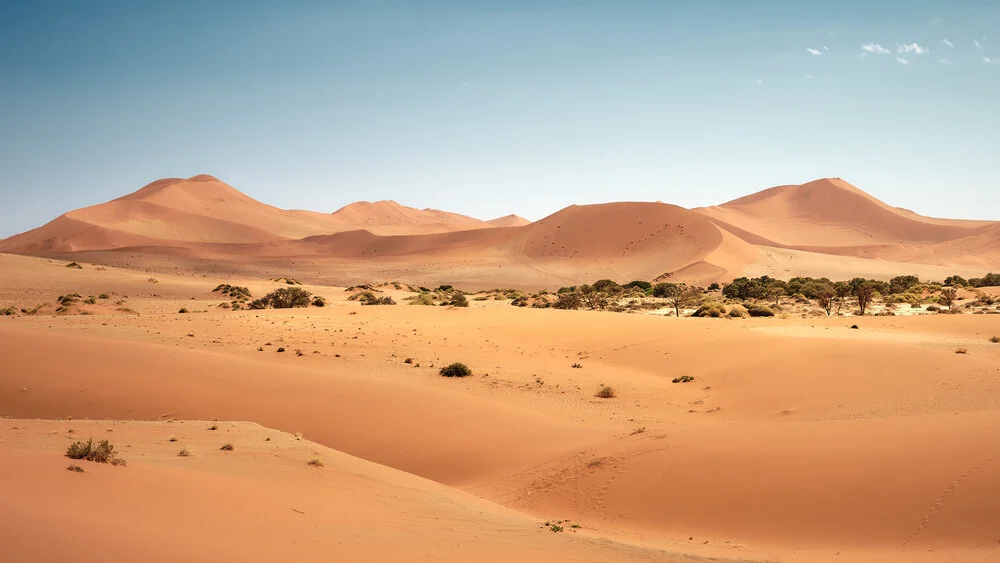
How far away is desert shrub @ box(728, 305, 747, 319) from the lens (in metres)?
32.0

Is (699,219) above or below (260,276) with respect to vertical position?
above

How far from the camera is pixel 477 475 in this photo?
37.7ft

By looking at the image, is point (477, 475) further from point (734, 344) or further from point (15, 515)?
point (734, 344)

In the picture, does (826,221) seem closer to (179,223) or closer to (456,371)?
(179,223)

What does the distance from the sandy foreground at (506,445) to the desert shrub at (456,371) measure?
0.39m

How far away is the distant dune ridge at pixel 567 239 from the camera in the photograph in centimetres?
7725

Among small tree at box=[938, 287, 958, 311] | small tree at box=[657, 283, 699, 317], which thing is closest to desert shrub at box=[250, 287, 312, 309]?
small tree at box=[657, 283, 699, 317]

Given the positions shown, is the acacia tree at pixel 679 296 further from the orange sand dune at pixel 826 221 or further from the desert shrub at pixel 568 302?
the orange sand dune at pixel 826 221

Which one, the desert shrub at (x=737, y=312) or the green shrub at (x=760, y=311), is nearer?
the desert shrub at (x=737, y=312)

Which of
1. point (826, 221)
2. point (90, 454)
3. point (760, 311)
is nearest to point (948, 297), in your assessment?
point (760, 311)

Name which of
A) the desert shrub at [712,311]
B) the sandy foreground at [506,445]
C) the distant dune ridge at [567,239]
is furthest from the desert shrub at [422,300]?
the distant dune ridge at [567,239]

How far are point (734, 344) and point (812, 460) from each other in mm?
12497

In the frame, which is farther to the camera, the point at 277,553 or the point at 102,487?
the point at 102,487

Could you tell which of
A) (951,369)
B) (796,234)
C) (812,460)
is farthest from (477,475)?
(796,234)
